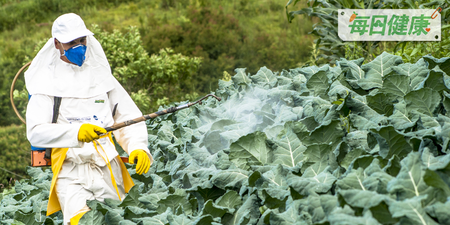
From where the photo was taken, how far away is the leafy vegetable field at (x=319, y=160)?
1.33 meters

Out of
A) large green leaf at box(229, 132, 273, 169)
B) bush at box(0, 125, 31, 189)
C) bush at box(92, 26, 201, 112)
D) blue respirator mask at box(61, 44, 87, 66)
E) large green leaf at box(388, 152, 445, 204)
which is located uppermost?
blue respirator mask at box(61, 44, 87, 66)

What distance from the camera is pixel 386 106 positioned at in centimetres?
199

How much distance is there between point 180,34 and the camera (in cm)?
1102

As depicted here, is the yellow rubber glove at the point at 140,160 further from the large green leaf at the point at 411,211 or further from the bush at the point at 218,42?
the bush at the point at 218,42

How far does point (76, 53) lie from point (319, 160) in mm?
1647

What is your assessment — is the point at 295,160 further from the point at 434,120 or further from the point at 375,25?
the point at 375,25

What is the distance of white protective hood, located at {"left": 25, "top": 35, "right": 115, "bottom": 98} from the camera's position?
2.56m

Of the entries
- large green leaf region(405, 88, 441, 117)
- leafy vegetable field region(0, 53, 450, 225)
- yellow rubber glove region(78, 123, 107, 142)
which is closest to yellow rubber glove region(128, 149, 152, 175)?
leafy vegetable field region(0, 53, 450, 225)

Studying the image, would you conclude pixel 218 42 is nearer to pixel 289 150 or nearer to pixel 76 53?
pixel 76 53

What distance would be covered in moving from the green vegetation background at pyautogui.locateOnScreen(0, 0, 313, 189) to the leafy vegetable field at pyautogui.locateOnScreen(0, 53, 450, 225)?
5.77 metres

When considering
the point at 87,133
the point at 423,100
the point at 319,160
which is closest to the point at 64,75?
the point at 87,133

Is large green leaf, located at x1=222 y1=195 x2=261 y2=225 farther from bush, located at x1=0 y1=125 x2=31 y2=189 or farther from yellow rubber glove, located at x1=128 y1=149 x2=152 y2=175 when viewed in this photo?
bush, located at x1=0 y1=125 x2=31 y2=189

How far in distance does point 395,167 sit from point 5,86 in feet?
37.5

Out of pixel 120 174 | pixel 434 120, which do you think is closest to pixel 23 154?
pixel 120 174
